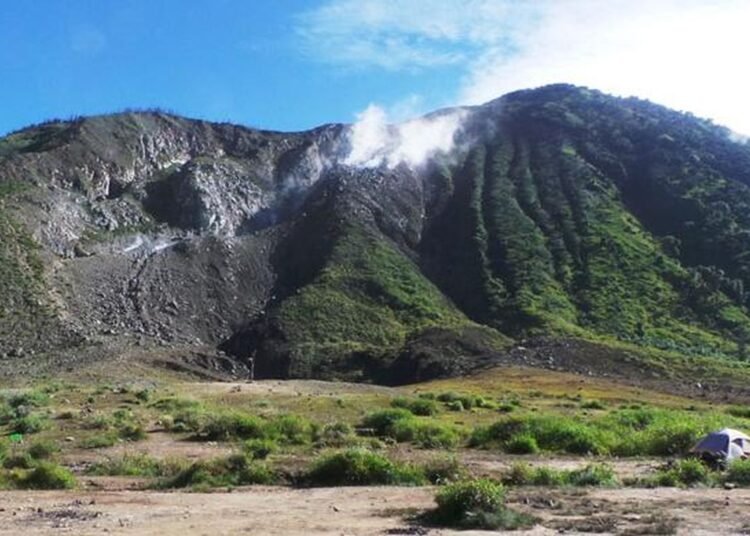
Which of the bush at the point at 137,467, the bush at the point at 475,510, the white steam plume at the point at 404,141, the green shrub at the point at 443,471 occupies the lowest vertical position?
the green shrub at the point at 443,471

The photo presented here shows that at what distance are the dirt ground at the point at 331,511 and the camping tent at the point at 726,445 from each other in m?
3.98

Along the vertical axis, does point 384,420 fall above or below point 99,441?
below

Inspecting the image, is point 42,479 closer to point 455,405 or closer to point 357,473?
point 357,473

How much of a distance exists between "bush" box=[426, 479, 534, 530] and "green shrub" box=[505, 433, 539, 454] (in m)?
11.5

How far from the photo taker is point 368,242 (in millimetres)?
100438

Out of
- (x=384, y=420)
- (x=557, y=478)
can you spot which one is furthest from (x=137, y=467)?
(x=384, y=420)

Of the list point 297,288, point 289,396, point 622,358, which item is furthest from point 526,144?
point 289,396

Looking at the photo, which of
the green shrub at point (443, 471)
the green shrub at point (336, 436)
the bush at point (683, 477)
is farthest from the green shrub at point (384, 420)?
the bush at point (683, 477)

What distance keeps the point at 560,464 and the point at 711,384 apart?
44307 mm

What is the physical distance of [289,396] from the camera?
4681cm

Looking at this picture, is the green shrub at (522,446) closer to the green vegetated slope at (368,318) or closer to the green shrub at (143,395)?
the green shrub at (143,395)

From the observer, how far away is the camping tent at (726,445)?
855 inches

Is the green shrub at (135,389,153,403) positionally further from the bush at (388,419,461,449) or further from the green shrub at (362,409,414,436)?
the bush at (388,419,461,449)

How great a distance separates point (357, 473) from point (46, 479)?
6852 millimetres
